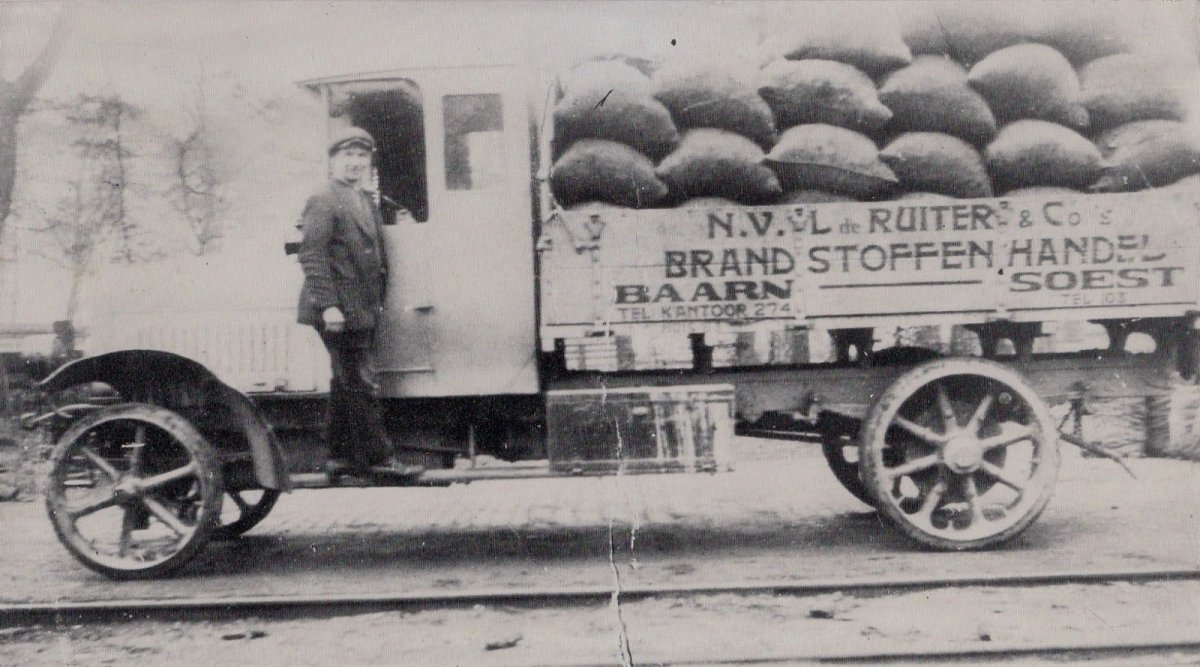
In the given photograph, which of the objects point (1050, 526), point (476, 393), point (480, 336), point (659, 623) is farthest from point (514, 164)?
point (1050, 526)

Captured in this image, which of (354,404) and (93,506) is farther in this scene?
(93,506)

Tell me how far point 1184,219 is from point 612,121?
9.46 ft

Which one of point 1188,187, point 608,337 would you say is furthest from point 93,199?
point 1188,187

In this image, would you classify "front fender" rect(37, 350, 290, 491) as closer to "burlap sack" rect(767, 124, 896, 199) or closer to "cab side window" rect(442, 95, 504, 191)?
"cab side window" rect(442, 95, 504, 191)

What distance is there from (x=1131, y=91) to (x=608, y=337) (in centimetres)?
291

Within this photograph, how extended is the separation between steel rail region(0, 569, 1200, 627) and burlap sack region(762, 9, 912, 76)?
100 inches

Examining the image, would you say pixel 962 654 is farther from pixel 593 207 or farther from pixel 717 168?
pixel 593 207

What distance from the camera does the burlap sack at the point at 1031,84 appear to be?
466 centimetres

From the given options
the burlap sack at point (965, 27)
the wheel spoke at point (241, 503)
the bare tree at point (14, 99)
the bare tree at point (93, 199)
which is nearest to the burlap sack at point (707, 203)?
the burlap sack at point (965, 27)

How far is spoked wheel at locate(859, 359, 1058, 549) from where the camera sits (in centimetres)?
479

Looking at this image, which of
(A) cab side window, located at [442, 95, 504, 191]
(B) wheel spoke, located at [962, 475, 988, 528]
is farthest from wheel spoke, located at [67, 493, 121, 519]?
(B) wheel spoke, located at [962, 475, 988, 528]

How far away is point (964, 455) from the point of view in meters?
4.83

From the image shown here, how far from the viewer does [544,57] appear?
491cm

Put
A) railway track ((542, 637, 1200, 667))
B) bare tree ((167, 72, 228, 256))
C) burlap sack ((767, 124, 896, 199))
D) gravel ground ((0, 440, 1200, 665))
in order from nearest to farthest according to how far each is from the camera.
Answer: railway track ((542, 637, 1200, 667))
gravel ground ((0, 440, 1200, 665))
burlap sack ((767, 124, 896, 199))
bare tree ((167, 72, 228, 256))
